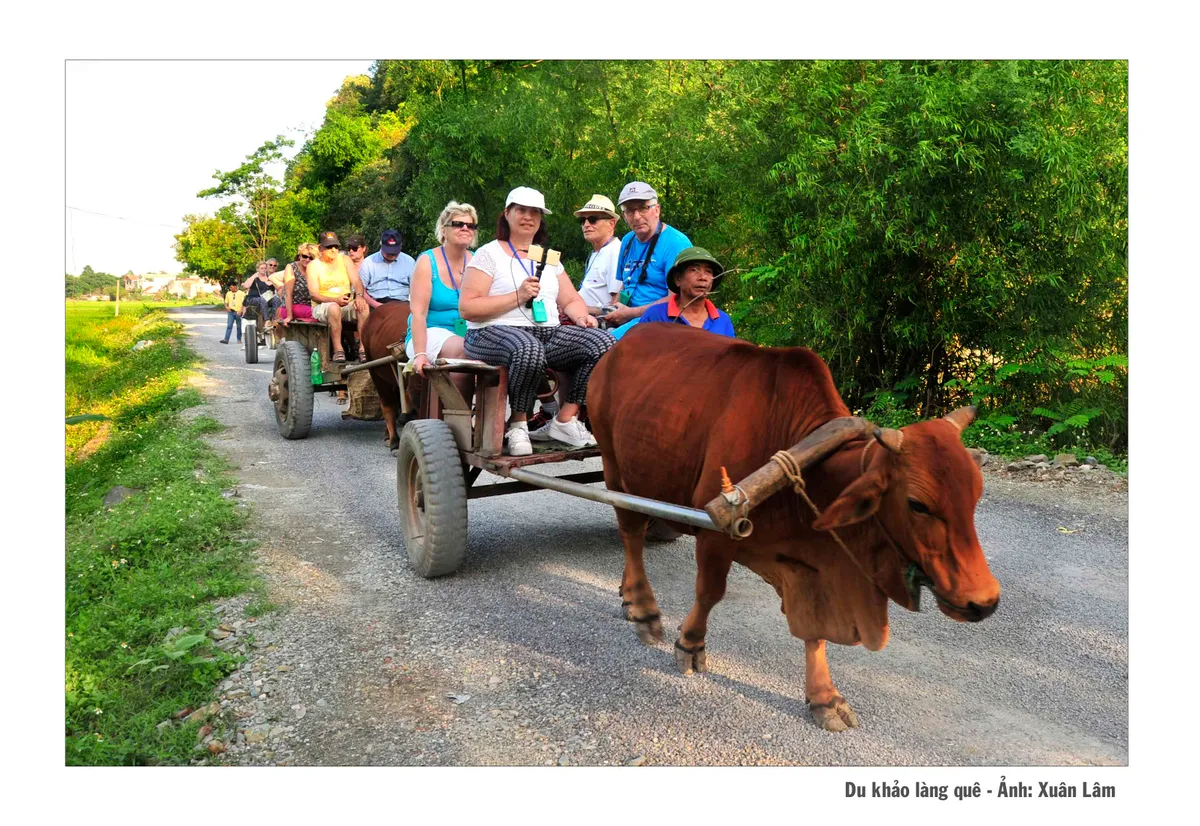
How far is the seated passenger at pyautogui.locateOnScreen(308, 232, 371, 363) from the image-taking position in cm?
952

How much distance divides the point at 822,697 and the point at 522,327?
262 cm

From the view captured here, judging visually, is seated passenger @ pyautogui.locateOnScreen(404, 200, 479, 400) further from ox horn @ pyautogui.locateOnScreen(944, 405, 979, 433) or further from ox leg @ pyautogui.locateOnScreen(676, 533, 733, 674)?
ox horn @ pyautogui.locateOnScreen(944, 405, 979, 433)

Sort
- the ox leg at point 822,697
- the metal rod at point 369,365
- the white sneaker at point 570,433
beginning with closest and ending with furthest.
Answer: the ox leg at point 822,697
the white sneaker at point 570,433
the metal rod at point 369,365

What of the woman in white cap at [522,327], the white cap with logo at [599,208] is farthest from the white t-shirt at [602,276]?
the woman in white cap at [522,327]

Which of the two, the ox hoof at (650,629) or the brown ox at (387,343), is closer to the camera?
the ox hoof at (650,629)

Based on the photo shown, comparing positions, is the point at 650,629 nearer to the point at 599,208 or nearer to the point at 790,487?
the point at 790,487

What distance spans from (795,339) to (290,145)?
10675mm

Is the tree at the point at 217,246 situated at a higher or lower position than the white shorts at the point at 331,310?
higher

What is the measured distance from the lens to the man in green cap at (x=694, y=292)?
15.4 feet

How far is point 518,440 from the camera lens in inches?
206

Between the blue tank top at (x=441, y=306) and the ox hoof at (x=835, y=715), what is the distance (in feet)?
11.3

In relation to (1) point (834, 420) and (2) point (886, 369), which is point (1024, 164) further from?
(1) point (834, 420)

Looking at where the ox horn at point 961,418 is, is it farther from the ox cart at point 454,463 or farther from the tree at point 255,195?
the tree at point 255,195

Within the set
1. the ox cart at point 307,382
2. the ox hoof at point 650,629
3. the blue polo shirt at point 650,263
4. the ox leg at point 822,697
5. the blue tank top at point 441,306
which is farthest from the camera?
the ox cart at point 307,382
